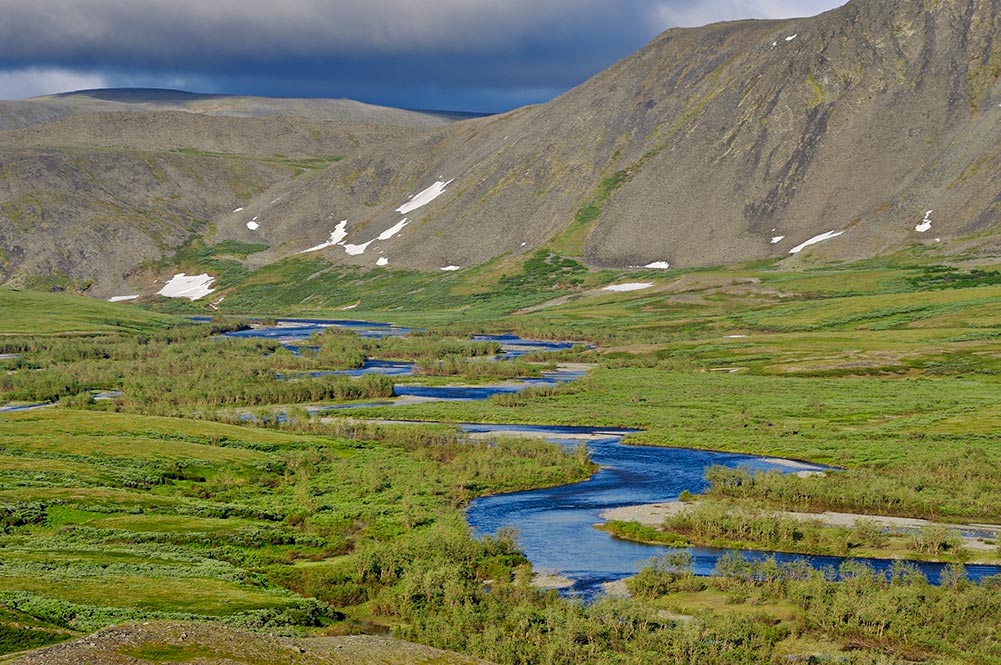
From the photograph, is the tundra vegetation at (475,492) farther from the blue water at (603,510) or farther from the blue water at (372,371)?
the blue water at (372,371)

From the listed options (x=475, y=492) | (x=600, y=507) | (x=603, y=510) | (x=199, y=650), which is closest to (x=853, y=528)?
(x=603, y=510)

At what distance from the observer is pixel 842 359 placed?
127062 millimetres

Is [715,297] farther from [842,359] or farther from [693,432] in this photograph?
[693,432]

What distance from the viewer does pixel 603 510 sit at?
63062 millimetres

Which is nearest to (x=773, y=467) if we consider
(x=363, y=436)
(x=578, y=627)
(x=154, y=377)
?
(x=363, y=436)

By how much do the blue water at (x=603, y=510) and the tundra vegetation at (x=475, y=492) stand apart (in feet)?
5.29

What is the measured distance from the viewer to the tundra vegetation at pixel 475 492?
40.4 m

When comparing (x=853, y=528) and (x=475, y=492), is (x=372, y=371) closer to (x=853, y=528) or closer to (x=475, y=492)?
(x=475, y=492)

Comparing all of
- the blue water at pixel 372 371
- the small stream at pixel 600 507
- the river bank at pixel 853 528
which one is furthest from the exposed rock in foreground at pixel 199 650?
the blue water at pixel 372 371

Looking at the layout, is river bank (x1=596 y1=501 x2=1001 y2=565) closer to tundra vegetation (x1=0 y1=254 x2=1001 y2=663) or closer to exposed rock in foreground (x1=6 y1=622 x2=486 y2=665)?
tundra vegetation (x1=0 y1=254 x2=1001 y2=663)

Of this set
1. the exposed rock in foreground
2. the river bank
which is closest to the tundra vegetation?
the river bank

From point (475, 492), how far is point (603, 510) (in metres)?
10.0

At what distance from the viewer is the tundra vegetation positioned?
40438mm

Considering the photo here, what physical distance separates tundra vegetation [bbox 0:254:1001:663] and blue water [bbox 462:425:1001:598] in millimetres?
1614
